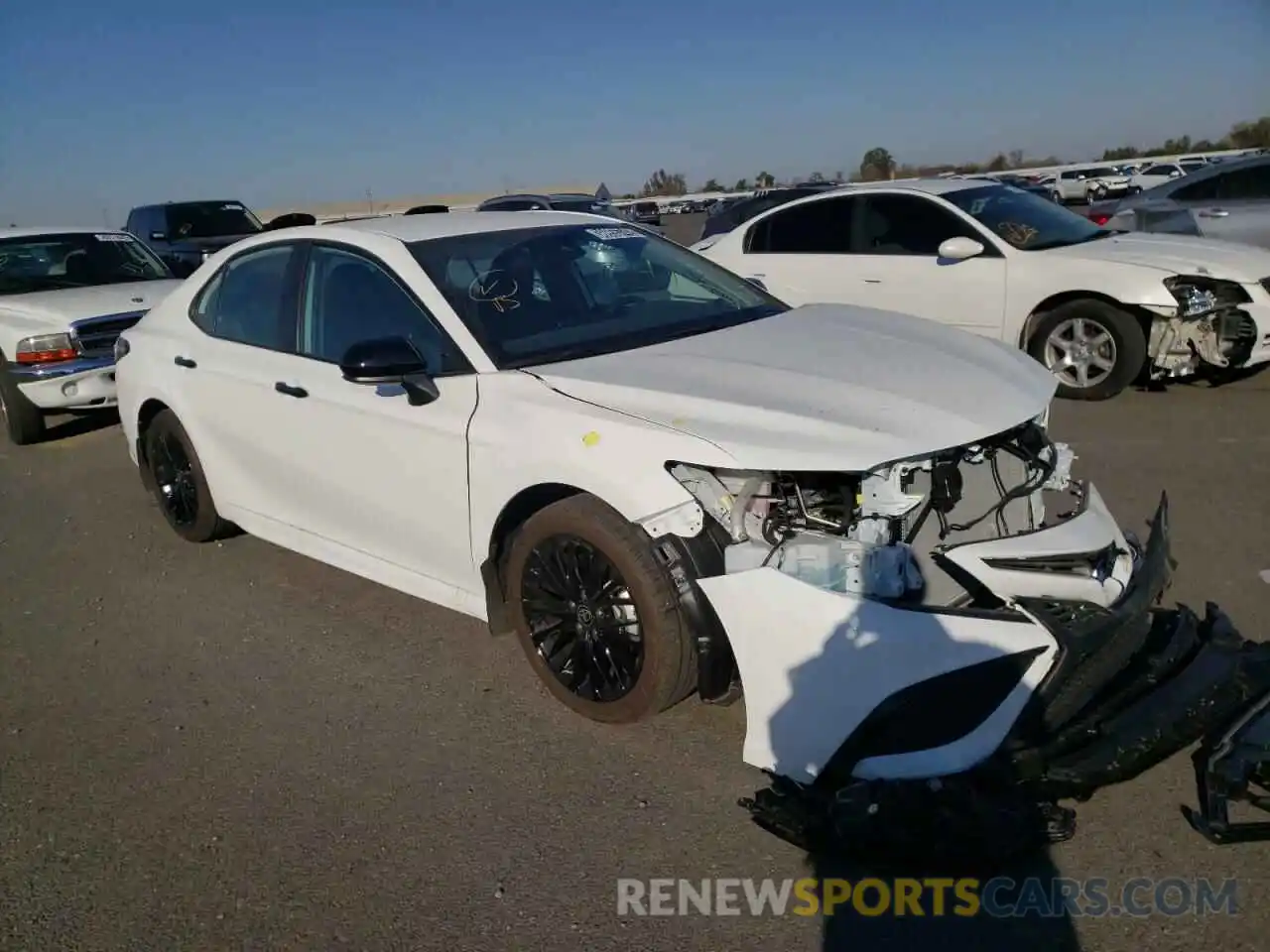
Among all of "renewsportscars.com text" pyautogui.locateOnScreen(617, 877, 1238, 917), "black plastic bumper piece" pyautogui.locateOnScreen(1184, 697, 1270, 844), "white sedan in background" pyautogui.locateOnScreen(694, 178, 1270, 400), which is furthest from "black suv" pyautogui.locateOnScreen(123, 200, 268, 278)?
"black plastic bumper piece" pyautogui.locateOnScreen(1184, 697, 1270, 844)

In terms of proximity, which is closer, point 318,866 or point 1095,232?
point 318,866

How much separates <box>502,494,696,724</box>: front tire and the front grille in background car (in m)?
6.34

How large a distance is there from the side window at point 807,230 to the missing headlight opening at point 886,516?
5.67 metres

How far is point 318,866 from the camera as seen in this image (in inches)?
124

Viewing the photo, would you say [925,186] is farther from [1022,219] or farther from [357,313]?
[357,313]

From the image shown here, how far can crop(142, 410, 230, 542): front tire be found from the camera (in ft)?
18.2

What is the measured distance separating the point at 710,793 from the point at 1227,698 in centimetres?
148

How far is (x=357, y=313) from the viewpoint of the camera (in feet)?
14.6

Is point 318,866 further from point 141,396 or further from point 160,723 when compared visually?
point 141,396

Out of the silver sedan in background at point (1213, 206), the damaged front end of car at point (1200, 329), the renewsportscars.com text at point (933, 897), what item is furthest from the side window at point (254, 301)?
the silver sedan in background at point (1213, 206)

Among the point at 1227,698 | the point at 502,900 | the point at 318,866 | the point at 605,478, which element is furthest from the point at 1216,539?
the point at 318,866

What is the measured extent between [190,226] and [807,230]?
419 inches

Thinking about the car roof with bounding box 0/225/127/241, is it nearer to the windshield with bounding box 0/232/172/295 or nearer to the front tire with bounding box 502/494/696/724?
the windshield with bounding box 0/232/172/295

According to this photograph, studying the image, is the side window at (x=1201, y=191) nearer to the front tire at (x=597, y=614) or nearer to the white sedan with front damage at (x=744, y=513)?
the white sedan with front damage at (x=744, y=513)
